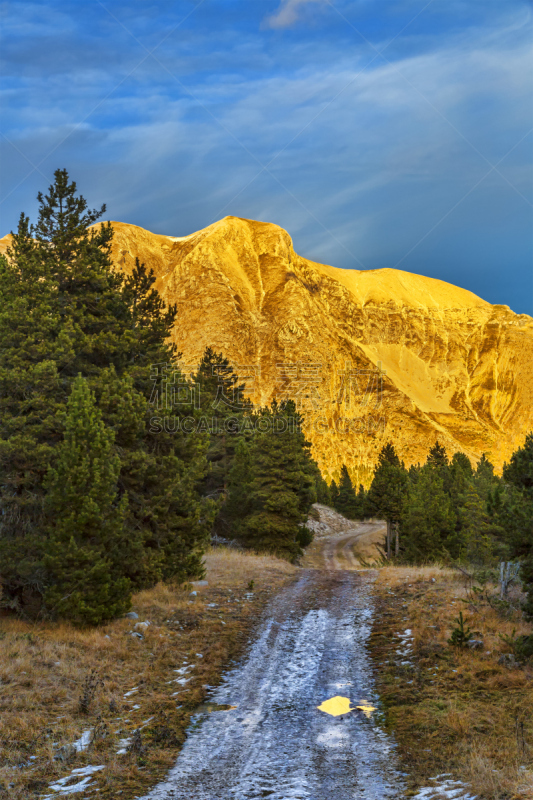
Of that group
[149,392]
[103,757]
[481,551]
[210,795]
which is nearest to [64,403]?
[149,392]

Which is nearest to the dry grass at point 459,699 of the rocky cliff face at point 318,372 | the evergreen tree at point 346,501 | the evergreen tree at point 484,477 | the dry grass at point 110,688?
the dry grass at point 110,688

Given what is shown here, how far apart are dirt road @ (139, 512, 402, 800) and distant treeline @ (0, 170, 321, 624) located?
13.3 ft

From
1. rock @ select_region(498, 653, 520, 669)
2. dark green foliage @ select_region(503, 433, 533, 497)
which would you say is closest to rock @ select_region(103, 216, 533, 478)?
dark green foliage @ select_region(503, 433, 533, 497)

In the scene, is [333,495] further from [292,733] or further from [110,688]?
[292,733]

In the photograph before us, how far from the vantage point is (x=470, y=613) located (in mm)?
12562

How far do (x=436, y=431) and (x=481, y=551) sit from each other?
13649cm

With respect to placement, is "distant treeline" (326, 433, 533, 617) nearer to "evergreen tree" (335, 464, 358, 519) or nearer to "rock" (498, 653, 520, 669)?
"rock" (498, 653, 520, 669)

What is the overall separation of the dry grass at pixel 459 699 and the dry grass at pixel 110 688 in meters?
3.20

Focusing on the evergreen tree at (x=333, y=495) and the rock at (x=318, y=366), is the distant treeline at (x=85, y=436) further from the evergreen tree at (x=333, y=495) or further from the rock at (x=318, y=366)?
the rock at (x=318, y=366)

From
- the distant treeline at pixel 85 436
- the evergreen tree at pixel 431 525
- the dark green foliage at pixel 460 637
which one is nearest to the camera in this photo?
the dark green foliage at pixel 460 637

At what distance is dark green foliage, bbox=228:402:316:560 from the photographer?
105ft

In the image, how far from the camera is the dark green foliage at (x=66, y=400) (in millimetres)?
13156

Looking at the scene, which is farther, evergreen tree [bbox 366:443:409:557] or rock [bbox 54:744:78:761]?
evergreen tree [bbox 366:443:409:557]

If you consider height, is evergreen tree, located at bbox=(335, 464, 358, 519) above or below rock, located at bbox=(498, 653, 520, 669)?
below
